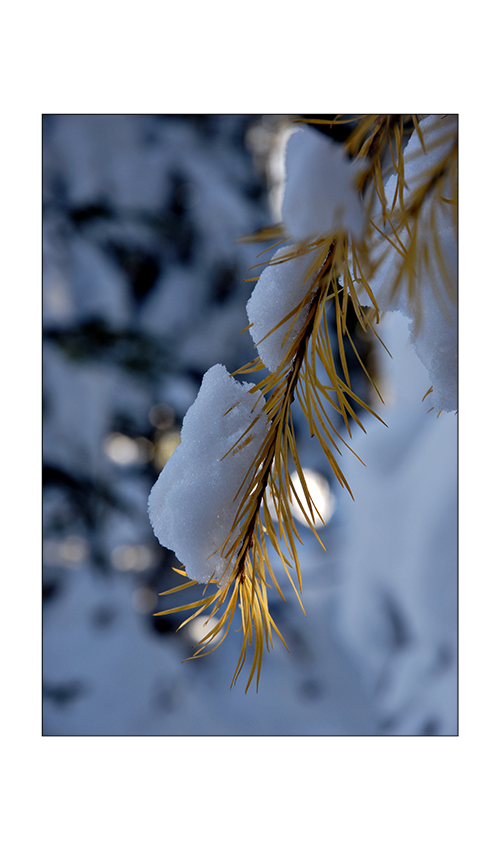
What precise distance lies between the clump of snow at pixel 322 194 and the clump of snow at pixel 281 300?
0.18 feet

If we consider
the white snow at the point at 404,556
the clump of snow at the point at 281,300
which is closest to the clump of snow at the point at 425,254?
the clump of snow at the point at 281,300

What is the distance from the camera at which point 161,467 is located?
32.1 inches

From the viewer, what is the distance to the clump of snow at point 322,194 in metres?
0.37

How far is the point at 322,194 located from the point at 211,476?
26 cm

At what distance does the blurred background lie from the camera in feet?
2.60

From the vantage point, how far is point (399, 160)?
427 mm

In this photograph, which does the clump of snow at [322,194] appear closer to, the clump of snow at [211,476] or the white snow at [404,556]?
the clump of snow at [211,476]

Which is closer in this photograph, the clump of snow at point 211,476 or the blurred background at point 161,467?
the clump of snow at point 211,476

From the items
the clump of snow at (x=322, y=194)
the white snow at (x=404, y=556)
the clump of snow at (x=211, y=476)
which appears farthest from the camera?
the white snow at (x=404, y=556)

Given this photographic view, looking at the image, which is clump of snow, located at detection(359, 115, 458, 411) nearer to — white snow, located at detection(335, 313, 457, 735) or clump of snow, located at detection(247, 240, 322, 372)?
clump of snow, located at detection(247, 240, 322, 372)

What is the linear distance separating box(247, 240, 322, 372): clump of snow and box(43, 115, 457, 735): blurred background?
290 millimetres
